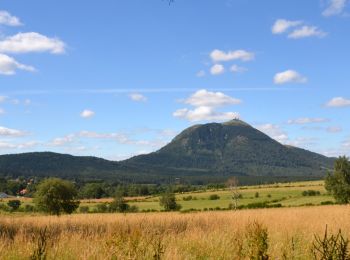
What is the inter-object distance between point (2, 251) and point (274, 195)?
100 meters

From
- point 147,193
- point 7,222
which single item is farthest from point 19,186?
point 7,222

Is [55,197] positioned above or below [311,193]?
above

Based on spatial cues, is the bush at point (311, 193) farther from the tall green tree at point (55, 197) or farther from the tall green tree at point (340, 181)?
the tall green tree at point (55, 197)

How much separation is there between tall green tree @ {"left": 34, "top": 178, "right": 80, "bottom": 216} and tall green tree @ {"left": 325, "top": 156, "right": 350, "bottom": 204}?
40.0m

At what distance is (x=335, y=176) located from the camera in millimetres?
69375

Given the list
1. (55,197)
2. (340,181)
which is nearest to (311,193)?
(340,181)

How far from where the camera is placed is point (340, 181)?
68.6 meters

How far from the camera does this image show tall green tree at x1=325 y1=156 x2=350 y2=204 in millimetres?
68000

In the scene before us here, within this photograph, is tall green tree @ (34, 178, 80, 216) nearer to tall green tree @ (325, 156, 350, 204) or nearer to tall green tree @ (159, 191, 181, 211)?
tall green tree @ (159, 191, 181, 211)

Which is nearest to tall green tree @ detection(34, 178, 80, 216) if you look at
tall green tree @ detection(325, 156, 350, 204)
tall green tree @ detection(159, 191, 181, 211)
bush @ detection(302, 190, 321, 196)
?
tall green tree @ detection(159, 191, 181, 211)

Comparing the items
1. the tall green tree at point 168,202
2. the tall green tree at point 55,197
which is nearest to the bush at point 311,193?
the tall green tree at point 168,202

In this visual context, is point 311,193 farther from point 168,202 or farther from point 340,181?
point 168,202

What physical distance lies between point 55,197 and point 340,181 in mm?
43672

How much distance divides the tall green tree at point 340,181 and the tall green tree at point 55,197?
1576 inches
